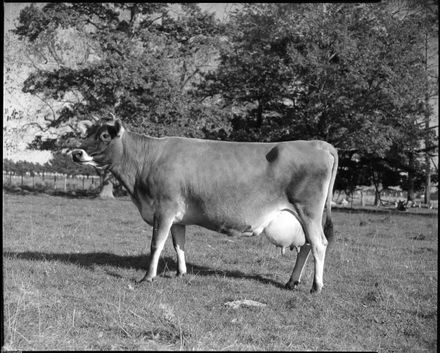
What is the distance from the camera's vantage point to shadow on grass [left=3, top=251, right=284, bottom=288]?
324 inches

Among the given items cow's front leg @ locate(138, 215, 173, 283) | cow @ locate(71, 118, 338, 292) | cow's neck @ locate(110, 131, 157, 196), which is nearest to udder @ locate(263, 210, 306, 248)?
cow @ locate(71, 118, 338, 292)

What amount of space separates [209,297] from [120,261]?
3.05 m

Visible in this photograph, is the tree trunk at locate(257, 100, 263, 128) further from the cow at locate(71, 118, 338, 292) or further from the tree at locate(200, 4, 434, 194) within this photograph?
the cow at locate(71, 118, 338, 292)

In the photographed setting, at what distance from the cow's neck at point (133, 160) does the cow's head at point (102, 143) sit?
101 millimetres

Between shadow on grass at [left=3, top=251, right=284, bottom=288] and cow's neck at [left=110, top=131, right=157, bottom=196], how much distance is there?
1.45m

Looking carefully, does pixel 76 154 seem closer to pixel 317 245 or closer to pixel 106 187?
pixel 317 245

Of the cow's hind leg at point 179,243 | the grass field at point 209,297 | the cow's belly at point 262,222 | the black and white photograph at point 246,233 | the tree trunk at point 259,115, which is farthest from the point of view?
the tree trunk at point 259,115

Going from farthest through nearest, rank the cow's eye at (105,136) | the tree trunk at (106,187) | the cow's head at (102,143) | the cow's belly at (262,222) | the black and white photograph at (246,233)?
the tree trunk at (106,187) → the cow's eye at (105,136) → the cow's head at (102,143) → the cow's belly at (262,222) → the black and white photograph at (246,233)

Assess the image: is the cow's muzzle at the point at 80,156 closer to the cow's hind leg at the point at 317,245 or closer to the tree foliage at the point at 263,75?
the cow's hind leg at the point at 317,245

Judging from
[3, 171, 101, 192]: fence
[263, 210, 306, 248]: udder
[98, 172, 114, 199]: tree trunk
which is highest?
[263, 210, 306, 248]: udder

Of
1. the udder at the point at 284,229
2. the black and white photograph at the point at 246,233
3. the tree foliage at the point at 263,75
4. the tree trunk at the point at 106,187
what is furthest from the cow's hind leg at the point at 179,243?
the tree trunk at the point at 106,187

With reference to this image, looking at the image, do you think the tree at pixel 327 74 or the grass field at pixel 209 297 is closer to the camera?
the grass field at pixel 209 297

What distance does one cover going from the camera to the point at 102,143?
25.1 feet

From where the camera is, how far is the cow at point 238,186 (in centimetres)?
705
